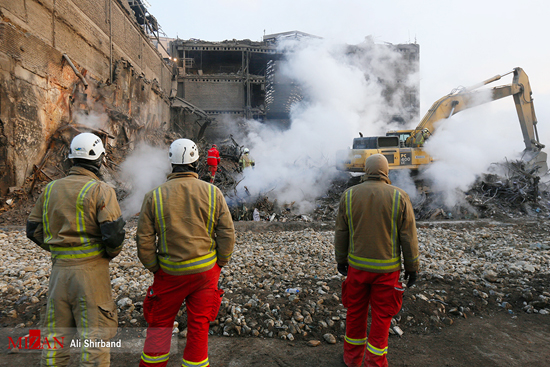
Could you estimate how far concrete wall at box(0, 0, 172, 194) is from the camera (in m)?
8.23

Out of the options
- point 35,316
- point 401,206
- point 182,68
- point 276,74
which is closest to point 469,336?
point 401,206

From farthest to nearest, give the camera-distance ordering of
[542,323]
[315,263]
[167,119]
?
[167,119] < [315,263] < [542,323]

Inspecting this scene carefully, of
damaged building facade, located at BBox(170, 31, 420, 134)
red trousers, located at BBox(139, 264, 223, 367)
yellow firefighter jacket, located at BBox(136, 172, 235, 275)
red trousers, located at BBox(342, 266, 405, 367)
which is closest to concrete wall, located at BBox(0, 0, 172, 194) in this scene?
damaged building facade, located at BBox(170, 31, 420, 134)

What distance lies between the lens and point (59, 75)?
394 inches

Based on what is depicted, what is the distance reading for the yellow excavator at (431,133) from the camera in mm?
11109

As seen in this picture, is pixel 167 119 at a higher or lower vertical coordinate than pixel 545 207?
higher

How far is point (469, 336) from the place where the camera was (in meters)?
3.01

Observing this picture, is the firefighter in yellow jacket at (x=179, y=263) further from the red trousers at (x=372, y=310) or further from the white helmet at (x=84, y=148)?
the red trousers at (x=372, y=310)

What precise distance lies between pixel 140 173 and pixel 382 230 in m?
12.0

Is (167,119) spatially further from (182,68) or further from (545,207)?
(545,207)

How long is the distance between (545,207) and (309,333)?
38.8 ft

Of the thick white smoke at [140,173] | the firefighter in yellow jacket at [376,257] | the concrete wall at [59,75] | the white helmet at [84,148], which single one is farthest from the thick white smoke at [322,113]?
the white helmet at [84,148]

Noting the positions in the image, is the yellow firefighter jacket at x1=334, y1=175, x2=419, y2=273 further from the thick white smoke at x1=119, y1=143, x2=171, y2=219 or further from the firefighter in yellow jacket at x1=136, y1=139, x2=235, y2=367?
the thick white smoke at x1=119, y1=143, x2=171, y2=219

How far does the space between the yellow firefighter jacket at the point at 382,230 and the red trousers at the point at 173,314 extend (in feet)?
3.95
